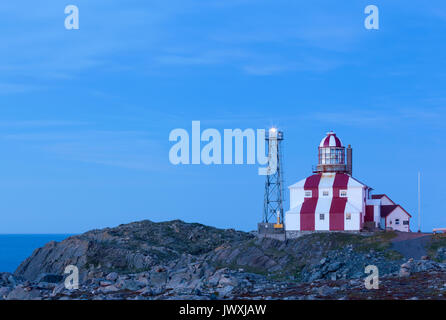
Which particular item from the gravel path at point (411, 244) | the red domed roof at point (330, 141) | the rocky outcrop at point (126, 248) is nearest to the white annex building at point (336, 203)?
the red domed roof at point (330, 141)

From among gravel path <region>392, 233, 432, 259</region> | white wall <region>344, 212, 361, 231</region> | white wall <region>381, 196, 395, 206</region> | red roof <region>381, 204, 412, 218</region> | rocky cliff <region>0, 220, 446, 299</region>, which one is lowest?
rocky cliff <region>0, 220, 446, 299</region>

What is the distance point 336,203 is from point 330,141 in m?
6.99

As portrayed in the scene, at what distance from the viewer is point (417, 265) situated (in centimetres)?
4319

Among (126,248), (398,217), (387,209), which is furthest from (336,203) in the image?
(126,248)

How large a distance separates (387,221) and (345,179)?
684 cm

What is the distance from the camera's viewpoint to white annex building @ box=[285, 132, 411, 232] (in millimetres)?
64438

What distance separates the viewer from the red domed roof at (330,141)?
69062mm

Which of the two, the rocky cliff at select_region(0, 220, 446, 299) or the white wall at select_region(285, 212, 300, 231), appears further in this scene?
the white wall at select_region(285, 212, 300, 231)

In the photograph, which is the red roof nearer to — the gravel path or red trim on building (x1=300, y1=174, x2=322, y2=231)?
the gravel path

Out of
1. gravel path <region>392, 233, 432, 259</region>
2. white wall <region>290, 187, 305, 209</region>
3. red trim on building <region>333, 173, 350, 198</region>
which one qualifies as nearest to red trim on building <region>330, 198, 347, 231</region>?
red trim on building <region>333, 173, 350, 198</region>

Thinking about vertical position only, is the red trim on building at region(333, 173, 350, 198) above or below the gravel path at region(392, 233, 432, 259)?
above

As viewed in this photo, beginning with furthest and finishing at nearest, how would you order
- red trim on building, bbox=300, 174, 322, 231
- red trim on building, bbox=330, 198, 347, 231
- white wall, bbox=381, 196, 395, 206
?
white wall, bbox=381, 196, 395, 206
red trim on building, bbox=300, 174, 322, 231
red trim on building, bbox=330, 198, 347, 231
